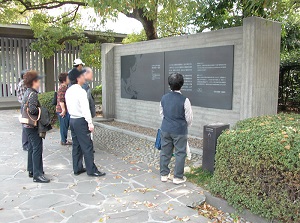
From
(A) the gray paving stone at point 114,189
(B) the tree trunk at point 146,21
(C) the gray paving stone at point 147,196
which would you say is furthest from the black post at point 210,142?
(B) the tree trunk at point 146,21

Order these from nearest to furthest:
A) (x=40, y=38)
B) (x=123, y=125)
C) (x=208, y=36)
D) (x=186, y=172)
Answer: (x=186, y=172) → (x=208, y=36) → (x=123, y=125) → (x=40, y=38)

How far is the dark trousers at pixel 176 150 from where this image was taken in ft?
15.3

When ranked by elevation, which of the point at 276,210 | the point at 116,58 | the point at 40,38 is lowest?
the point at 276,210

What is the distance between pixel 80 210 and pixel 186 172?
6.79 feet

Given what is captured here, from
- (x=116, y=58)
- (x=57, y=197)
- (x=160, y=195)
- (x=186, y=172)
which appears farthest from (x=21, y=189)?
(x=116, y=58)

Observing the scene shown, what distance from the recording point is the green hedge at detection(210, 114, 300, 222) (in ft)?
10.1

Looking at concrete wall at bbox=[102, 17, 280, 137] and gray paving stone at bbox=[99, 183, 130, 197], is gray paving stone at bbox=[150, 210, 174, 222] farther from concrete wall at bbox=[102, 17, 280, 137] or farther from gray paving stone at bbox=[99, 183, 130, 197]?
concrete wall at bbox=[102, 17, 280, 137]

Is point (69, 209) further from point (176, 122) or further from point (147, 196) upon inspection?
point (176, 122)

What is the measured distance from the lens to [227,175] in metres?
3.81

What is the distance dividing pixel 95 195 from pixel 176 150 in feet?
4.57

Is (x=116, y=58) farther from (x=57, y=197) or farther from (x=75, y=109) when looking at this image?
(x=57, y=197)

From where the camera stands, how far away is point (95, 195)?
14.3ft

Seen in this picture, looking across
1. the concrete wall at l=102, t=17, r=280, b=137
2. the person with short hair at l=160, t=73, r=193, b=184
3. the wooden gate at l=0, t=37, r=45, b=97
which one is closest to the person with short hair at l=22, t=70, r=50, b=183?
the person with short hair at l=160, t=73, r=193, b=184

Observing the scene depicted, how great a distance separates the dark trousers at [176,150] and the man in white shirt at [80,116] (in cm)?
113
